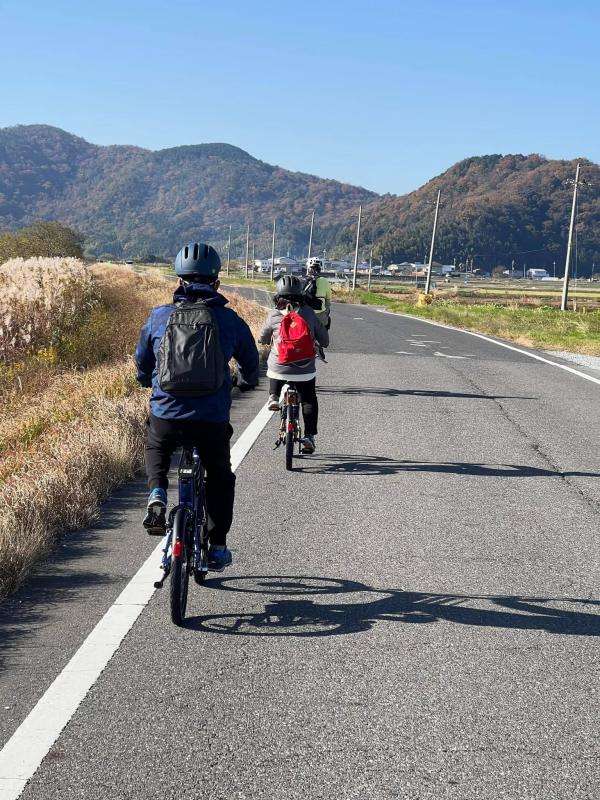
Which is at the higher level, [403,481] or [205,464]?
[205,464]

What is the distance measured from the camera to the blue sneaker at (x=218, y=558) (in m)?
5.53

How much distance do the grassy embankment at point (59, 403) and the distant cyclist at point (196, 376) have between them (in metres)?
1.14

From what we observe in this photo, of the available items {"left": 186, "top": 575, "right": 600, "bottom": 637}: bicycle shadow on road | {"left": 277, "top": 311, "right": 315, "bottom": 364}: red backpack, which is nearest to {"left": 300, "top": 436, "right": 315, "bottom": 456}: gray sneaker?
{"left": 277, "top": 311, "right": 315, "bottom": 364}: red backpack

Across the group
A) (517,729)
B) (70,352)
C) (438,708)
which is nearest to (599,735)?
(517,729)

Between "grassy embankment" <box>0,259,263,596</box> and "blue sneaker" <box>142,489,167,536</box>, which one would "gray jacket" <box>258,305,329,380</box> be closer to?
"grassy embankment" <box>0,259,263,596</box>

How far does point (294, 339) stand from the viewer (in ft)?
30.9

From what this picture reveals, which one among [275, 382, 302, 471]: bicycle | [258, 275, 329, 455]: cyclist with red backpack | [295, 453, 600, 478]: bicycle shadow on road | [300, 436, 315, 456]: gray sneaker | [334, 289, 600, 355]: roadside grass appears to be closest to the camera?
[275, 382, 302, 471]: bicycle

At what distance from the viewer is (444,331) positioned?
33.8 m

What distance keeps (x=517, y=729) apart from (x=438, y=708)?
1.11 feet

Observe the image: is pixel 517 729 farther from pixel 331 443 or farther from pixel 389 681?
pixel 331 443

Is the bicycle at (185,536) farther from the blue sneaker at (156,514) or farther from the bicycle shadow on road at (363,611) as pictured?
the bicycle shadow on road at (363,611)

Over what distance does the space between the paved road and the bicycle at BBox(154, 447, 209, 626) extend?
19 centimetres

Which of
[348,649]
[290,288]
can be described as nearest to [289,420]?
[290,288]

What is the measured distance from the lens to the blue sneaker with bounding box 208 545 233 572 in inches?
218
